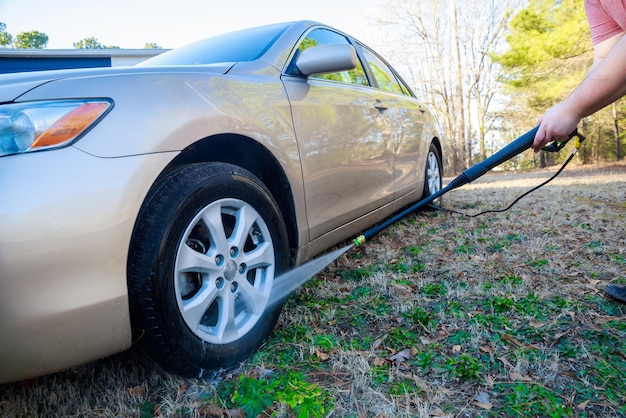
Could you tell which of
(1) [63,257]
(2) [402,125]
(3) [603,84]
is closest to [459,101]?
(2) [402,125]

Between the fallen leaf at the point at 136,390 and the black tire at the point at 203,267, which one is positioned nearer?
the black tire at the point at 203,267

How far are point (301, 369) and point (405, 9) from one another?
787 inches

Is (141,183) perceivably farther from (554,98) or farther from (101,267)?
(554,98)

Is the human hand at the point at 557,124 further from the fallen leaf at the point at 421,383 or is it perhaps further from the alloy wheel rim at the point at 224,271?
the alloy wheel rim at the point at 224,271

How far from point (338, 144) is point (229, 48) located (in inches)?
32.6

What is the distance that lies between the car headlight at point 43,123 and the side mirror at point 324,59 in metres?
1.19

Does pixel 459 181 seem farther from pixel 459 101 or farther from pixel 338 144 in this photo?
pixel 459 101

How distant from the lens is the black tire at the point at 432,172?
4.50 metres

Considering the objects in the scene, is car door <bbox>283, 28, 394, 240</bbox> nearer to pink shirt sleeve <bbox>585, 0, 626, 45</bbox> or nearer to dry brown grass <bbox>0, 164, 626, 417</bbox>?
dry brown grass <bbox>0, 164, 626, 417</bbox>

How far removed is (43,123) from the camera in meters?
1.28

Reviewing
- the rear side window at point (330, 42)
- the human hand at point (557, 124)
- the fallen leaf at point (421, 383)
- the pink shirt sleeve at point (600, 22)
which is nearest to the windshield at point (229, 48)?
the rear side window at point (330, 42)

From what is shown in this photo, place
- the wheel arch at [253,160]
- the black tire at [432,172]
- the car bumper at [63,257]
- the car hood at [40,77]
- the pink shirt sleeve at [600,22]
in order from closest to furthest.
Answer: the car bumper at [63,257]
the car hood at [40,77]
the wheel arch at [253,160]
the pink shirt sleeve at [600,22]
the black tire at [432,172]

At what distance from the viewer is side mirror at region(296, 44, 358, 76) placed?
224 cm

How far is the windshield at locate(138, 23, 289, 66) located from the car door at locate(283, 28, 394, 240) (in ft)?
0.65
